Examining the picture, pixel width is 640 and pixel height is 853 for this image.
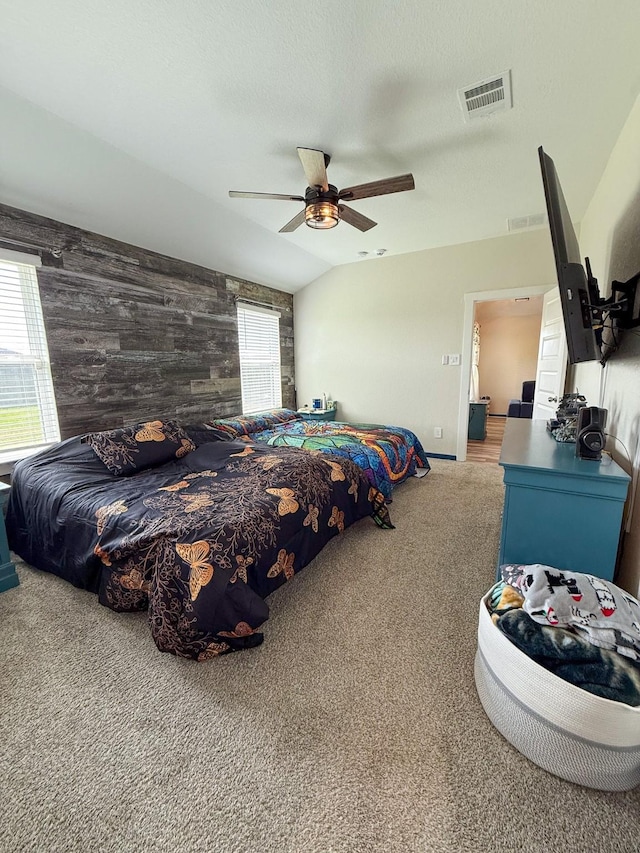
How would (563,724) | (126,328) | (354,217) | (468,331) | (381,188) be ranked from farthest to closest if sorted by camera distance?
(468,331) < (126,328) < (354,217) < (381,188) < (563,724)

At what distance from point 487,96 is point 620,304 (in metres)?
1.29

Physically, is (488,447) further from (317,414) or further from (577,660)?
(577,660)

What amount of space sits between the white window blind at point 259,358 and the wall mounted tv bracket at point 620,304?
3.51 meters

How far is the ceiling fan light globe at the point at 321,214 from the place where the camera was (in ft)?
7.40

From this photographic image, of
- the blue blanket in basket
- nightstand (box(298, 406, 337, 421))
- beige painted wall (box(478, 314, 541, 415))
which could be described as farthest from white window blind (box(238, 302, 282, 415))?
beige painted wall (box(478, 314, 541, 415))

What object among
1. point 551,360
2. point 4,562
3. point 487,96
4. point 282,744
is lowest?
point 282,744

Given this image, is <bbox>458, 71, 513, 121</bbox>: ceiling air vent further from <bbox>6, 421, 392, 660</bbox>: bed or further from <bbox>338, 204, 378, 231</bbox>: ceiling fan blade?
<bbox>6, 421, 392, 660</bbox>: bed

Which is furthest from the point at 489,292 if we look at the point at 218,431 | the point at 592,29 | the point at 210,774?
the point at 210,774

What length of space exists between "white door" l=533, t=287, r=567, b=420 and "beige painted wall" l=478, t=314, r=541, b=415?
4.43 metres

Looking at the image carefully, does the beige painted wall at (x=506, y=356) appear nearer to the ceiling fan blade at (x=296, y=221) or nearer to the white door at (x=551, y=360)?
the white door at (x=551, y=360)

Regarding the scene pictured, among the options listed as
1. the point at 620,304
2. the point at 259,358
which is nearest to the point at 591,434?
the point at 620,304

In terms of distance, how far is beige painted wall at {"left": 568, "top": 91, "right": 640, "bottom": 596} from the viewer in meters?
1.57

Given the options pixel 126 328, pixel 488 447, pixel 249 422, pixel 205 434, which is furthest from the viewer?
pixel 488 447

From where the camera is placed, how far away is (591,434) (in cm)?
163
